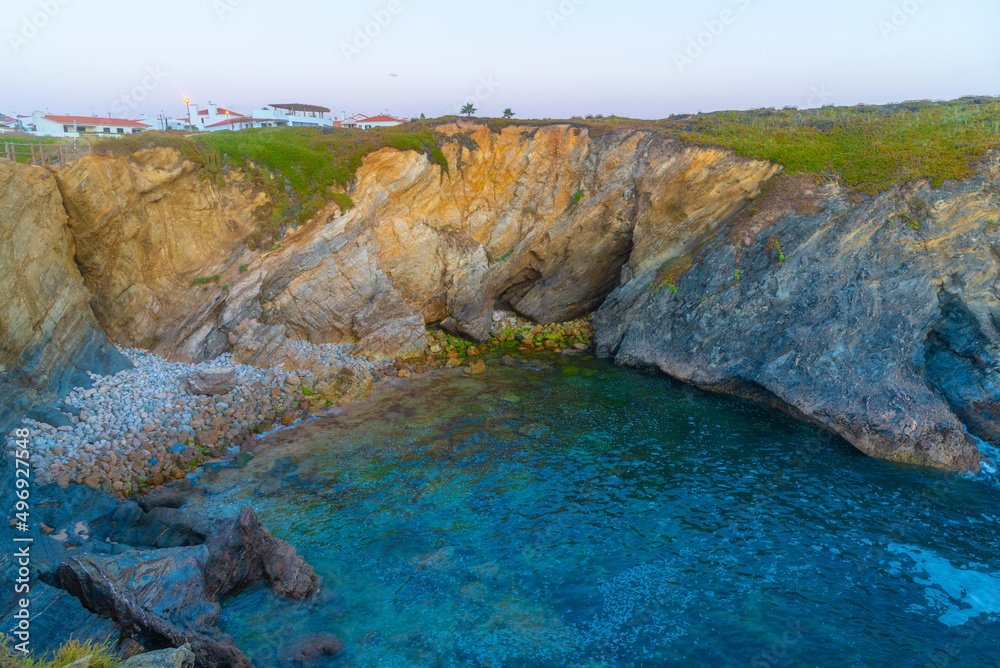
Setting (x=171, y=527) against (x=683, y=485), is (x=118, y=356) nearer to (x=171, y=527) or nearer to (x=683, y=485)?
(x=171, y=527)

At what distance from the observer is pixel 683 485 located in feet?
62.8

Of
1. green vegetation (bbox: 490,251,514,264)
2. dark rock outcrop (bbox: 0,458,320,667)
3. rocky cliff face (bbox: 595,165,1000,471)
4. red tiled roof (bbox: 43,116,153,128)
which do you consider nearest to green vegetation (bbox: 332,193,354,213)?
green vegetation (bbox: 490,251,514,264)

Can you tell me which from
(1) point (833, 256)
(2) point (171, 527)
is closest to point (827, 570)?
(1) point (833, 256)

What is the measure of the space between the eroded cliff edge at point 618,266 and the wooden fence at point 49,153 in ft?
2.70

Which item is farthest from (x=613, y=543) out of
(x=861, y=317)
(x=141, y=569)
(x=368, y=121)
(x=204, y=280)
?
(x=368, y=121)

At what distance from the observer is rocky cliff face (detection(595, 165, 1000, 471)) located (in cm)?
2261

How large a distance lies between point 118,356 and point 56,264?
15.0 feet

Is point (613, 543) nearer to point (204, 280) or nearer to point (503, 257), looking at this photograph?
point (503, 257)

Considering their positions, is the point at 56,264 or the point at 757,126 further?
the point at 757,126

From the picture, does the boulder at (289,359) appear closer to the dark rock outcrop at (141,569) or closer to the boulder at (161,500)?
the boulder at (161,500)

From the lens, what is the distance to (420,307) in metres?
34.2

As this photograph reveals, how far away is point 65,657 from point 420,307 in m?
26.0

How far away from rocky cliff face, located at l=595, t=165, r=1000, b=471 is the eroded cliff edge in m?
0.09

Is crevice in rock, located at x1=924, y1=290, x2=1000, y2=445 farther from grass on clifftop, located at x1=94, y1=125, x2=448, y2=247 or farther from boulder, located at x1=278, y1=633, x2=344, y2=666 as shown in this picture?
grass on clifftop, located at x1=94, y1=125, x2=448, y2=247
